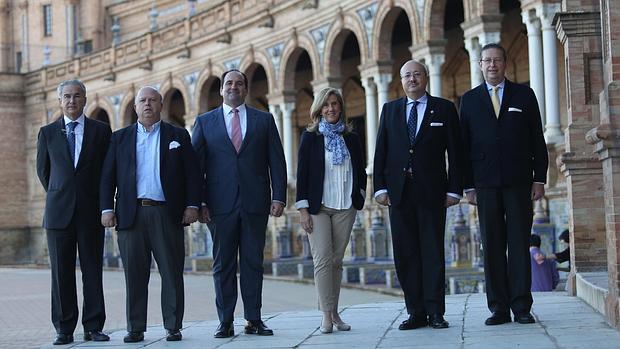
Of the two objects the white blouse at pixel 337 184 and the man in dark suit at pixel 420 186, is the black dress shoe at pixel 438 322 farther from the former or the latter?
the white blouse at pixel 337 184

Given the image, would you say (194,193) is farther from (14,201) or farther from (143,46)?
(14,201)

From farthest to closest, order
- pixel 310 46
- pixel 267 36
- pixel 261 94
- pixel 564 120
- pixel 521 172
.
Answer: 1. pixel 261 94
2. pixel 267 36
3. pixel 310 46
4. pixel 564 120
5. pixel 521 172

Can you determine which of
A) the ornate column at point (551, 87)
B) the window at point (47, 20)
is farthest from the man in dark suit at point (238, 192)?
the window at point (47, 20)

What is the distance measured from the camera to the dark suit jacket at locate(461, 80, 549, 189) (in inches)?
312

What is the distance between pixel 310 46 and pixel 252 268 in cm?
2161

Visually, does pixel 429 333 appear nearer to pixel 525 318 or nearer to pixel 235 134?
pixel 525 318

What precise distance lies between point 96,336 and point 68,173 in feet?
4.42

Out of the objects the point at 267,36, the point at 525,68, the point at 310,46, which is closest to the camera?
the point at 525,68

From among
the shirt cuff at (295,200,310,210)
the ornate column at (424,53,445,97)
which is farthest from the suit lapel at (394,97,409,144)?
the ornate column at (424,53,445,97)

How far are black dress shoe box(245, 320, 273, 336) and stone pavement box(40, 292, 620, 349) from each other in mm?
65

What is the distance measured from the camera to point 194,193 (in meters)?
8.38

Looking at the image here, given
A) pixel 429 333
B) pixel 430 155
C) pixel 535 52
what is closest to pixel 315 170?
pixel 430 155

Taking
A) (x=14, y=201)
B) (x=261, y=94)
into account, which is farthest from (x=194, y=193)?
(x=14, y=201)

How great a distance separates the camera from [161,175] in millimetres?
8352
